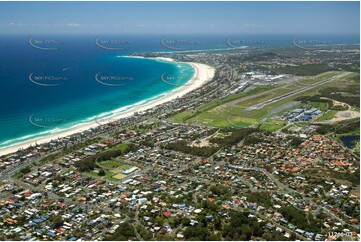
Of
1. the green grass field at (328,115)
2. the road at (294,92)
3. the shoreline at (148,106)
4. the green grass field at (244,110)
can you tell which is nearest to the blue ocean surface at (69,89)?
the shoreline at (148,106)

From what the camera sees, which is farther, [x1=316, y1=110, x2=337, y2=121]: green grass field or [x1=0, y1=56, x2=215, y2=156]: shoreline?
[x1=316, y1=110, x2=337, y2=121]: green grass field

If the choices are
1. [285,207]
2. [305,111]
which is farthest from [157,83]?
[285,207]

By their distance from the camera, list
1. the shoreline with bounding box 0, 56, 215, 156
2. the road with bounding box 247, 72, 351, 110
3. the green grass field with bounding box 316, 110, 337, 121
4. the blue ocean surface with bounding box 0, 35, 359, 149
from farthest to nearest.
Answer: the road with bounding box 247, 72, 351, 110
the green grass field with bounding box 316, 110, 337, 121
the blue ocean surface with bounding box 0, 35, 359, 149
the shoreline with bounding box 0, 56, 215, 156

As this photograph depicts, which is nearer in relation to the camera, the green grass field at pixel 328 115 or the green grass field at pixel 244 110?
the green grass field at pixel 244 110

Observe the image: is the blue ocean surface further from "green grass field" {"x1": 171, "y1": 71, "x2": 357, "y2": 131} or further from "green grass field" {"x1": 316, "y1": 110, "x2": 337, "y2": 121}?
"green grass field" {"x1": 316, "y1": 110, "x2": 337, "y2": 121}

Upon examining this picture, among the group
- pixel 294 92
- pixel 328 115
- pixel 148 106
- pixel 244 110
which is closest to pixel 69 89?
pixel 148 106

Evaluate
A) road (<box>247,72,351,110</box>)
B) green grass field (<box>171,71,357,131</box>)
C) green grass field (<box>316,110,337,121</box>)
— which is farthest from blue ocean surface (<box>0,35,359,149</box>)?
green grass field (<box>316,110,337,121</box>)

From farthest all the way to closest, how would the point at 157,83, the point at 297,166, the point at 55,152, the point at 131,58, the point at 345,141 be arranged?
the point at 131,58, the point at 157,83, the point at 345,141, the point at 55,152, the point at 297,166

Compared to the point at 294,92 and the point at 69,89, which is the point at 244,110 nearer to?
the point at 294,92

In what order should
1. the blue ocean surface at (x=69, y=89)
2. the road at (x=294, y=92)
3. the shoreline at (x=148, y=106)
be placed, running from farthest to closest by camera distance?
the road at (x=294, y=92) → the blue ocean surface at (x=69, y=89) → the shoreline at (x=148, y=106)

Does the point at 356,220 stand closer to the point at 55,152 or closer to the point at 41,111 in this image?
the point at 55,152

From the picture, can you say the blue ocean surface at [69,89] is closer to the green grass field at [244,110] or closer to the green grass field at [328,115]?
the green grass field at [244,110]
